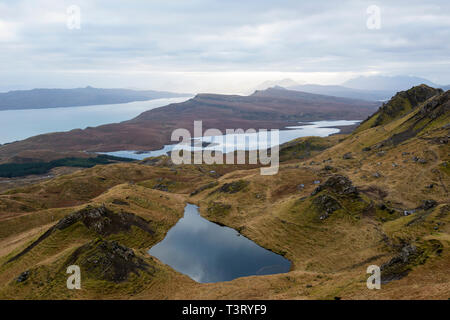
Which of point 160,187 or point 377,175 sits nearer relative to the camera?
point 377,175

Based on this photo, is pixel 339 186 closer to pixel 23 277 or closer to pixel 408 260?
pixel 408 260

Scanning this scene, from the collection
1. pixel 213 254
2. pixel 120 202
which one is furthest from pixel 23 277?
pixel 120 202

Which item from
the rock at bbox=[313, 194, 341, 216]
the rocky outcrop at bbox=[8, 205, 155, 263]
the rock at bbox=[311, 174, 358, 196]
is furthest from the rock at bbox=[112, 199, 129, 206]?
the rock at bbox=[311, 174, 358, 196]

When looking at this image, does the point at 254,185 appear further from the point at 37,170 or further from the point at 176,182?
the point at 37,170

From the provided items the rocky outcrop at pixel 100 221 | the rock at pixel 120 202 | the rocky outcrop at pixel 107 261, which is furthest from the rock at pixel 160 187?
the rocky outcrop at pixel 107 261

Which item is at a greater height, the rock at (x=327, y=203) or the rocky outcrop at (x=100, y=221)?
the rock at (x=327, y=203)

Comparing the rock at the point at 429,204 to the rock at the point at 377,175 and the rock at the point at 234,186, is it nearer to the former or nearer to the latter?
the rock at the point at 377,175

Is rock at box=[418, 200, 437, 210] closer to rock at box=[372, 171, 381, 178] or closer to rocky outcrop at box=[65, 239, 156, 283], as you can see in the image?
rock at box=[372, 171, 381, 178]

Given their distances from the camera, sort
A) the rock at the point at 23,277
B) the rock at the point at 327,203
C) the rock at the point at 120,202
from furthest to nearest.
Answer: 1. the rock at the point at 120,202
2. the rock at the point at 327,203
3. the rock at the point at 23,277
